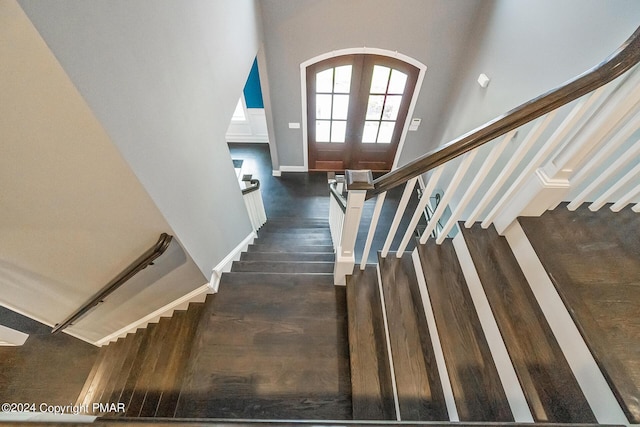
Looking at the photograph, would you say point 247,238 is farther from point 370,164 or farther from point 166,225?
point 370,164

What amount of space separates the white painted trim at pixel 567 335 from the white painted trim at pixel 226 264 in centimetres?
202

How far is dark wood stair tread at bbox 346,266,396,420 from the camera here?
1422 millimetres

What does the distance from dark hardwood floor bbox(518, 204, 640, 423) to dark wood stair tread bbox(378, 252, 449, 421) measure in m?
0.65

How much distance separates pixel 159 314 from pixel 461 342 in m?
2.11

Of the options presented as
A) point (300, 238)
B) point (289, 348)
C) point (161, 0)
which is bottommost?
point (289, 348)

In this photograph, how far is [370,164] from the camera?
4.88 meters

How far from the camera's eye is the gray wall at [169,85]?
0.81 metres

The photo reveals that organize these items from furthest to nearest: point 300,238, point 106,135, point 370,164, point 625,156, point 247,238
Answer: point 370,164
point 300,238
point 247,238
point 625,156
point 106,135

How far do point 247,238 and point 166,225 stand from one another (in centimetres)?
169

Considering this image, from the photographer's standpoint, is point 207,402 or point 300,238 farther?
point 300,238

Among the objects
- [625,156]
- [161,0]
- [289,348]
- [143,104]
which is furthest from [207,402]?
[625,156]

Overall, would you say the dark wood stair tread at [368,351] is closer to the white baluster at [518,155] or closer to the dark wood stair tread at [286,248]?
the white baluster at [518,155]

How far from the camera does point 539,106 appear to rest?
1019 millimetres

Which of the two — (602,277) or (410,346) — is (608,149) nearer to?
(602,277)
